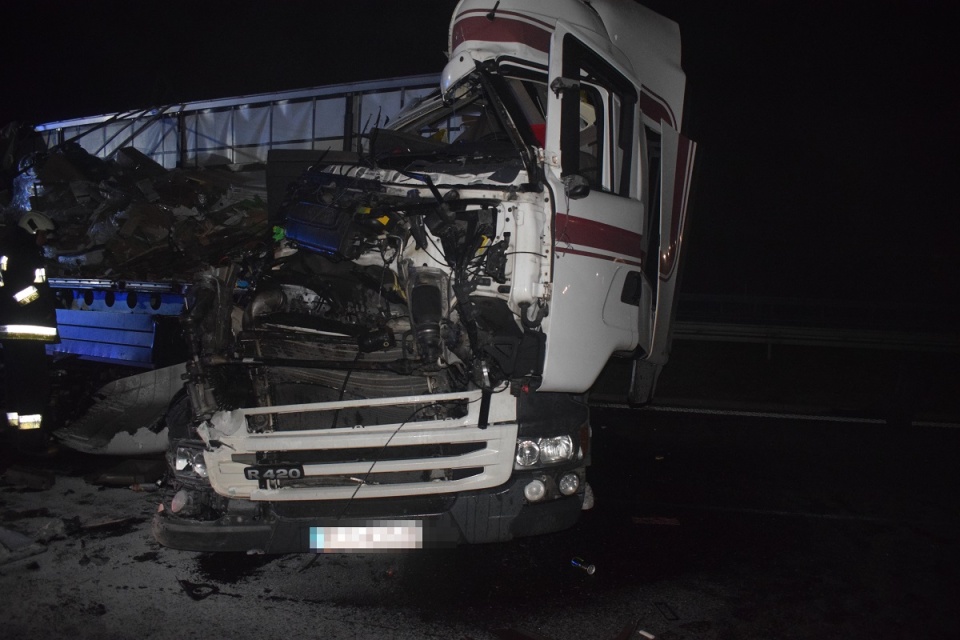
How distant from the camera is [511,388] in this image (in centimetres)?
291

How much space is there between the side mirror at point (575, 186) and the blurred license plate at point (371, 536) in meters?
1.72

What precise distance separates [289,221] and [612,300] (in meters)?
1.78

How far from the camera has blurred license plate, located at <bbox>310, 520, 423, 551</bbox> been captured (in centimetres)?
285

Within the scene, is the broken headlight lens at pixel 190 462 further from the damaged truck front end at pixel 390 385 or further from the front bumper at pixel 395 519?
the front bumper at pixel 395 519

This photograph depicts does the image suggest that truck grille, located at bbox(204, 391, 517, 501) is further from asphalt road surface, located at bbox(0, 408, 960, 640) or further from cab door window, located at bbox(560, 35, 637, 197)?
cab door window, located at bbox(560, 35, 637, 197)

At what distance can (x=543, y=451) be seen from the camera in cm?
302

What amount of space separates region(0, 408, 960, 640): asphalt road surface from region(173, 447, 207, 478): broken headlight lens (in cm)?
63

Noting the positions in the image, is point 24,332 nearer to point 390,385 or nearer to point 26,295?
point 26,295

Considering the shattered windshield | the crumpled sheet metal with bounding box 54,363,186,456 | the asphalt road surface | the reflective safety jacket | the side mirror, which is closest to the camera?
the asphalt road surface

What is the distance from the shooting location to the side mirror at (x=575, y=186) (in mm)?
3088

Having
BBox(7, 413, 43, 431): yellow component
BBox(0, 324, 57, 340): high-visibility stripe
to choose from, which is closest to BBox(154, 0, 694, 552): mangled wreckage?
BBox(0, 324, 57, 340): high-visibility stripe

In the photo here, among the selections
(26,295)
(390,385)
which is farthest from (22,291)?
(390,385)

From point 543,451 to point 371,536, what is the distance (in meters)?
0.88

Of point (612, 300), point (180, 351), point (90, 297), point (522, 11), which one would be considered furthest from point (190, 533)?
point (90, 297)
